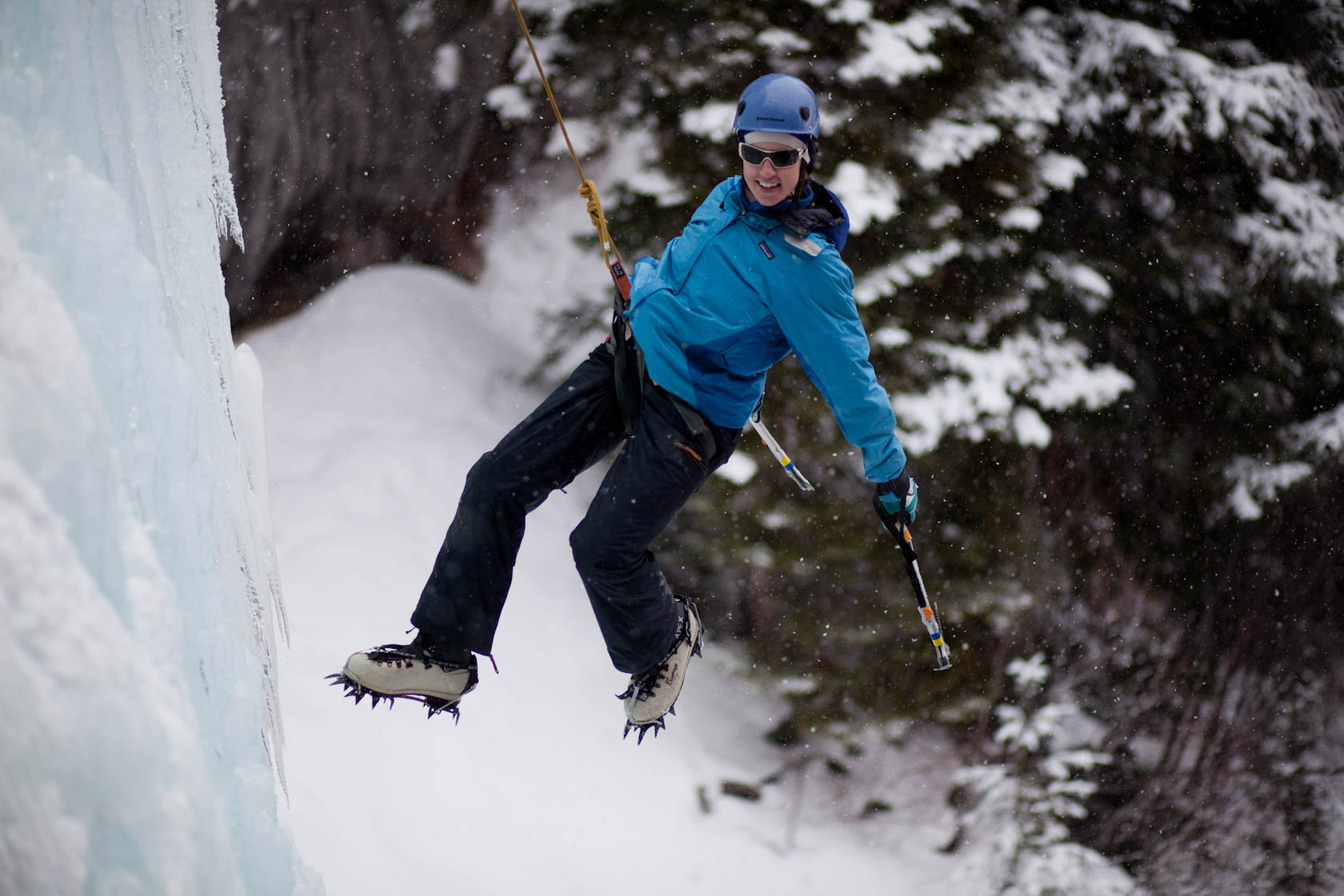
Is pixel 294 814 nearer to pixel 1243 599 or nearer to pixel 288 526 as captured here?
pixel 288 526

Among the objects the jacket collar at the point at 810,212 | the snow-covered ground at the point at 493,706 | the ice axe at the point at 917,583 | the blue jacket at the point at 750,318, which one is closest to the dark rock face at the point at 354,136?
the snow-covered ground at the point at 493,706

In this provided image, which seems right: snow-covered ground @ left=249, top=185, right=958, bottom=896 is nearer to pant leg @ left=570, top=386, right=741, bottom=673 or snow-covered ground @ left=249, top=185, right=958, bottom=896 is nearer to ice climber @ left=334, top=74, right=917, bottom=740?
ice climber @ left=334, top=74, right=917, bottom=740

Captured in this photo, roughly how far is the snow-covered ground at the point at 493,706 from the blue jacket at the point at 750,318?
8.18ft

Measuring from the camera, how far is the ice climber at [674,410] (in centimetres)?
247

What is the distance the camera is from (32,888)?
128cm

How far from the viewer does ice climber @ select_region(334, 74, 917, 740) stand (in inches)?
97.4

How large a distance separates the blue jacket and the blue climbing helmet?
0.58 feet

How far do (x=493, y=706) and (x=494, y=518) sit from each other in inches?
89.2

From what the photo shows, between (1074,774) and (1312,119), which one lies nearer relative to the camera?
(1074,774)

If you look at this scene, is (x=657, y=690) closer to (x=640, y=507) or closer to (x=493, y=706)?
(x=640, y=507)

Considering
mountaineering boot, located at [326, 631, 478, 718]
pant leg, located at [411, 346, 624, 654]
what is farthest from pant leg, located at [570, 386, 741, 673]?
mountaineering boot, located at [326, 631, 478, 718]

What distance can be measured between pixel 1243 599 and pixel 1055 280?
2232 mm

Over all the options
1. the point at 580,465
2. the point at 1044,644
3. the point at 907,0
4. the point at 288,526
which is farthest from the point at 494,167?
the point at 1044,644

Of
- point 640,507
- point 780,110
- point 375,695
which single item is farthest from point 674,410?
point 375,695
